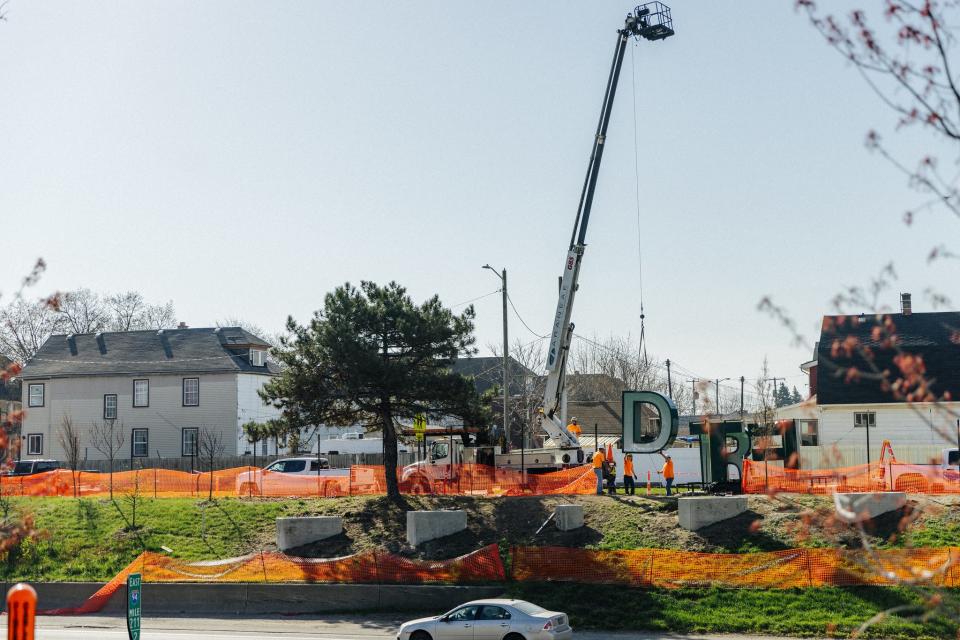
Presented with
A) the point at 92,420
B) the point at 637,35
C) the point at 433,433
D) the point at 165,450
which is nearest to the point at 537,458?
the point at 433,433

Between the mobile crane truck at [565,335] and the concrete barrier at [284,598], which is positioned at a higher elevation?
the mobile crane truck at [565,335]

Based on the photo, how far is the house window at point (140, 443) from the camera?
205 feet

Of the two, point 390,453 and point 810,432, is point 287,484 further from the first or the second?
point 810,432

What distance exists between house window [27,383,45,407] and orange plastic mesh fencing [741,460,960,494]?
47693 mm

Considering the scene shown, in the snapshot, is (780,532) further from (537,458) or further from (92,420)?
(92,420)

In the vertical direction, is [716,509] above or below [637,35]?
below

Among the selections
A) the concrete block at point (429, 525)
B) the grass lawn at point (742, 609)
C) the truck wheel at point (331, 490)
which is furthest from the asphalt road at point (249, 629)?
the truck wheel at point (331, 490)

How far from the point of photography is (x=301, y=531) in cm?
3092

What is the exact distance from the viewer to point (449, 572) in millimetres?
26875

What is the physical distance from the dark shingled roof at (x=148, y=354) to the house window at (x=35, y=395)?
696mm

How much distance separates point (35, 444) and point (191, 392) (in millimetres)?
10827

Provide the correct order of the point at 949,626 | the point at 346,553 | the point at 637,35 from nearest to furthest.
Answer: the point at 949,626 → the point at 346,553 → the point at 637,35

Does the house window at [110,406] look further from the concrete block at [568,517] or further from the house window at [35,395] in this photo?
the concrete block at [568,517]

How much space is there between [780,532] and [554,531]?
6.23 m
